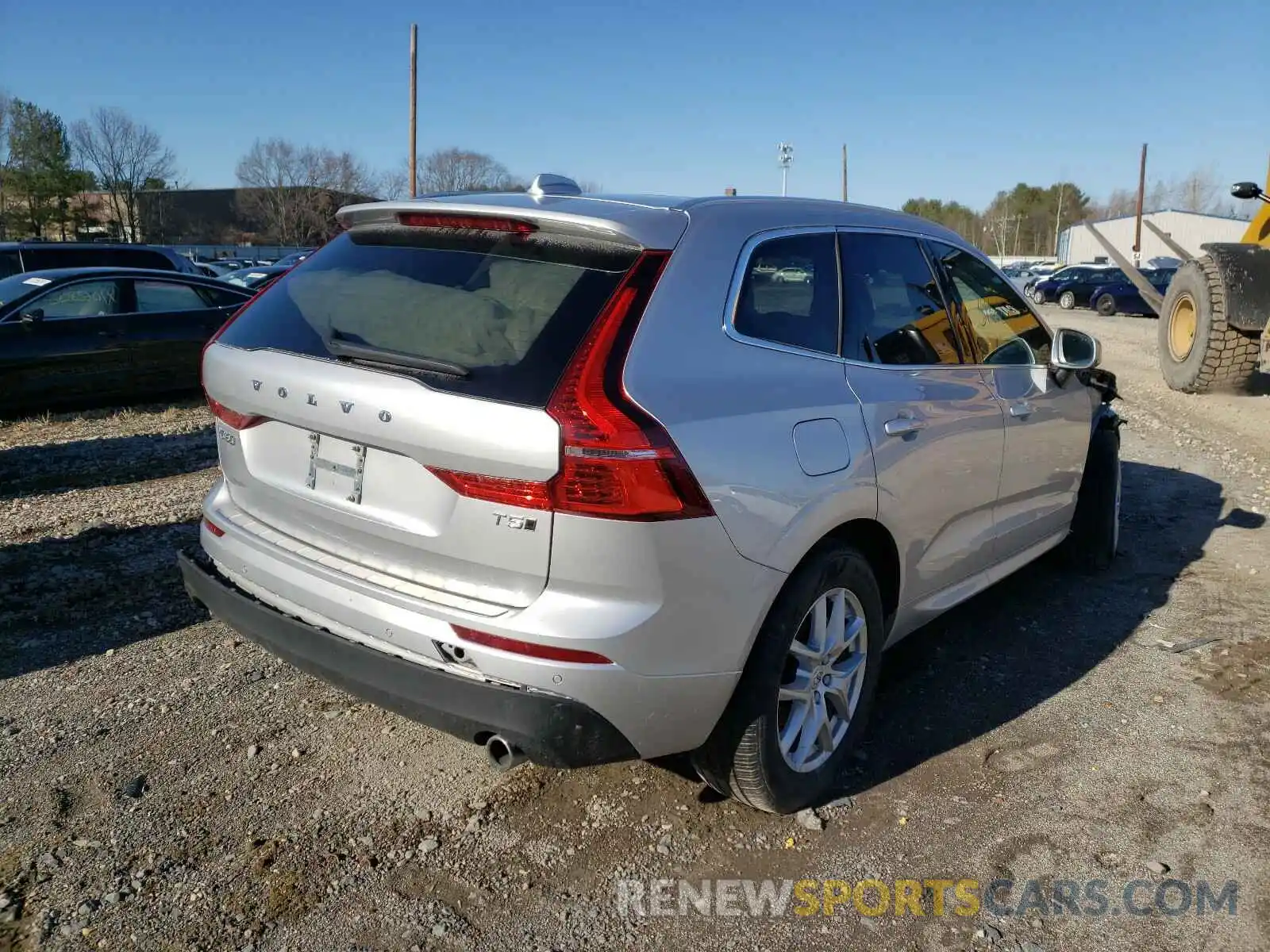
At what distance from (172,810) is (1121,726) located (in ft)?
10.7

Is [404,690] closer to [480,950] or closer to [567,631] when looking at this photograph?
[567,631]

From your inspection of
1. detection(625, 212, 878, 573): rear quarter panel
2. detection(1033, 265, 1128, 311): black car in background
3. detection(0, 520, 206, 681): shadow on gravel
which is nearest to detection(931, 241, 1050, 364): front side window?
detection(625, 212, 878, 573): rear quarter panel

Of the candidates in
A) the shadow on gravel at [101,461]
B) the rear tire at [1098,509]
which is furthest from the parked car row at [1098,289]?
the shadow on gravel at [101,461]

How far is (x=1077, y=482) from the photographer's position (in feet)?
15.8

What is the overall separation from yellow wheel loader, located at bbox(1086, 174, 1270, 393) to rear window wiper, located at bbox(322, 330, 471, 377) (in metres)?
9.72

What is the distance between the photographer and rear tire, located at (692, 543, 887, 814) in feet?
8.84

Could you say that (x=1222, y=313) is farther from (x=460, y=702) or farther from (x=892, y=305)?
(x=460, y=702)

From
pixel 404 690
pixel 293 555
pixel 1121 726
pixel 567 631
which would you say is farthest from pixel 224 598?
pixel 1121 726

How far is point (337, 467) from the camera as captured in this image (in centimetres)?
267

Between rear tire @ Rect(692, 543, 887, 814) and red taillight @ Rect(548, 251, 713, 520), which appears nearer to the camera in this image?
red taillight @ Rect(548, 251, 713, 520)

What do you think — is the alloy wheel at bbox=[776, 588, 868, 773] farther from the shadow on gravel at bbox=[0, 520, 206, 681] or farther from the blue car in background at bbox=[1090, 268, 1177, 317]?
the blue car in background at bbox=[1090, 268, 1177, 317]

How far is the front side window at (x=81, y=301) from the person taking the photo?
9.19 m

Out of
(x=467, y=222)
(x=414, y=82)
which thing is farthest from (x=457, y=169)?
(x=467, y=222)

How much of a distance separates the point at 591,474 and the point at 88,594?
132 inches
